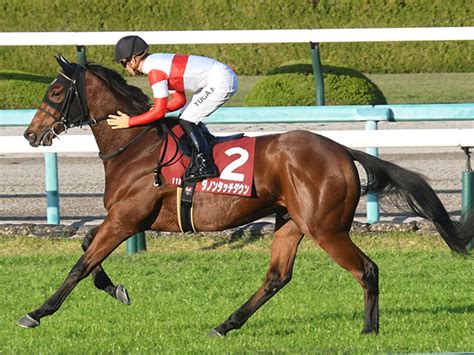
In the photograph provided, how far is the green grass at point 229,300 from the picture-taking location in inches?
239

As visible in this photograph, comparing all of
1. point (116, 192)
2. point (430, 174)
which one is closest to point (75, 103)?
point (116, 192)

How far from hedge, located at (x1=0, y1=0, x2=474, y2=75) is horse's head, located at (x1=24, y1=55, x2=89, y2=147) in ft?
45.7

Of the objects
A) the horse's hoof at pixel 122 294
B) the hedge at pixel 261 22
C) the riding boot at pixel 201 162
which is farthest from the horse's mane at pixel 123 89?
the hedge at pixel 261 22

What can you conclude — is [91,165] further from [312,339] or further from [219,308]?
[312,339]

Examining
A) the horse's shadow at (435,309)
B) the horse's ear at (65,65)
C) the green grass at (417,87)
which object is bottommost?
the green grass at (417,87)

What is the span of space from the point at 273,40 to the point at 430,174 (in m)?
1.93

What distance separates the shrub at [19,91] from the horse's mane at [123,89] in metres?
7.72

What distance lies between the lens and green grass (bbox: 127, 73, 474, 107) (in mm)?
18266

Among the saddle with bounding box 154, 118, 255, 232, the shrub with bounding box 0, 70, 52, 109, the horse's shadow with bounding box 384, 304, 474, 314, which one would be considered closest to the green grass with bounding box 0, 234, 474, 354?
the horse's shadow with bounding box 384, 304, 474, 314

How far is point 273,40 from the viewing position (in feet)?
37.3

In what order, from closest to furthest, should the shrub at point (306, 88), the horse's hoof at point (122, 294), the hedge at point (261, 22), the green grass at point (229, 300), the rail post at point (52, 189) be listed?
the green grass at point (229, 300), the horse's hoof at point (122, 294), the rail post at point (52, 189), the shrub at point (306, 88), the hedge at point (261, 22)

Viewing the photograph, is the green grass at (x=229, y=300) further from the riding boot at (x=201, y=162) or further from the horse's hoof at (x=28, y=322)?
the riding boot at (x=201, y=162)

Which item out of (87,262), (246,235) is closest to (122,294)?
(87,262)

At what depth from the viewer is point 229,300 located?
23.6 ft
